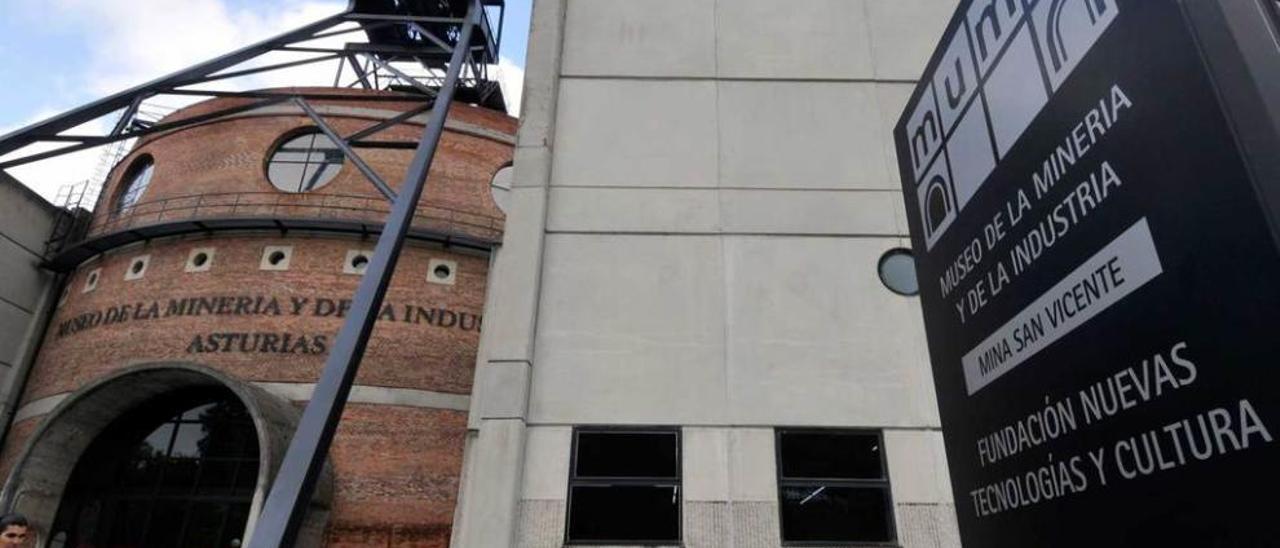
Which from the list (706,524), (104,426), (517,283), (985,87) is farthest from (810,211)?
(104,426)

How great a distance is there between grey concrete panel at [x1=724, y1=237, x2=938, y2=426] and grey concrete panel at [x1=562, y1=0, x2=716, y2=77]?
108 inches

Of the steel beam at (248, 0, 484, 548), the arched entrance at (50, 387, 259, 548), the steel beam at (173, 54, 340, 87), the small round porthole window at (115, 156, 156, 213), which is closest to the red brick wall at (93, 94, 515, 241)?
the small round porthole window at (115, 156, 156, 213)

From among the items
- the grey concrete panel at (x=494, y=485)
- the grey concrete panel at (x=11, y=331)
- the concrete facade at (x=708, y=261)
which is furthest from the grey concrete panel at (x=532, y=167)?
the grey concrete panel at (x=11, y=331)

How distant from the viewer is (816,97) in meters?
9.24

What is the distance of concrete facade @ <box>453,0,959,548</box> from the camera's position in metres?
7.19

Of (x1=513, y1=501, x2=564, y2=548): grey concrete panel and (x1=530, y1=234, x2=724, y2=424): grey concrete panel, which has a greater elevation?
(x1=530, y1=234, x2=724, y2=424): grey concrete panel

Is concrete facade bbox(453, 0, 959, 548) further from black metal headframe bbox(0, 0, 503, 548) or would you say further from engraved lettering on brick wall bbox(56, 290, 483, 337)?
engraved lettering on brick wall bbox(56, 290, 483, 337)

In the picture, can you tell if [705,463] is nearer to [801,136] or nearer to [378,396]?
[801,136]

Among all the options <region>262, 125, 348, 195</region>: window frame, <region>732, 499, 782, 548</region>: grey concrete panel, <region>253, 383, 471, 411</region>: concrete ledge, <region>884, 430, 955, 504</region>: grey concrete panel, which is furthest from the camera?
<region>262, 125, 348, 195</region>: window frame

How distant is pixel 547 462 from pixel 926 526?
12.2ft

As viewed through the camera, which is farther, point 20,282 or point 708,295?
point 20,282

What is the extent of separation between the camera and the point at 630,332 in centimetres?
785

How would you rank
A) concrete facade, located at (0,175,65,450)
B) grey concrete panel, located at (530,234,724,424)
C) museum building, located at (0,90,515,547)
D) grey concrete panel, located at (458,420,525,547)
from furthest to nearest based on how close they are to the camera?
concrete facade, located at (0,175,65,450)
museum building, located at (0,90,515,547)
grey concrete panel, located at (530,234,724,424)
grey concrete panel, located at (458,420,525,547)

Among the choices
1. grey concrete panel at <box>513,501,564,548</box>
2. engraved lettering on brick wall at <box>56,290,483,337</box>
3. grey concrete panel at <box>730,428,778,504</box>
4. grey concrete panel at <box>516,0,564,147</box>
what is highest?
engraved lettering on brick wall at <box>56,290,483,337</box>
